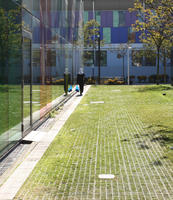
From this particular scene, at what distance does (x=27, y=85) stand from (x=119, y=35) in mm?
49723

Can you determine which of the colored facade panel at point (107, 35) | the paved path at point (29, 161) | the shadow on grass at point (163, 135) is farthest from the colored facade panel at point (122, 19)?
the shadow on grass at point (163, 135)

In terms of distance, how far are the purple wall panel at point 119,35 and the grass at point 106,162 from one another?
4710 cm

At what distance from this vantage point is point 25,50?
9484mm

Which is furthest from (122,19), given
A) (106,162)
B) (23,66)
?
(106,162)

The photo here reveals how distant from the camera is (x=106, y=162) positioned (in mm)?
6938

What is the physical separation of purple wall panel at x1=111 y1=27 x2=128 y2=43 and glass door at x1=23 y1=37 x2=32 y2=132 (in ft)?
160

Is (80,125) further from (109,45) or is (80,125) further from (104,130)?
(109,45)

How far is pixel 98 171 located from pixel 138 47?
50072mm

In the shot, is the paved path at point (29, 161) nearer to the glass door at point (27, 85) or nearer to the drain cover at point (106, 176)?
the glass door at point (27, 85)

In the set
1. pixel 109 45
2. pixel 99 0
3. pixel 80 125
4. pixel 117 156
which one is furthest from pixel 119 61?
pixel 117 156

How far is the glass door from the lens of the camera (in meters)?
9.41

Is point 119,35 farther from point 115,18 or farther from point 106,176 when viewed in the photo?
point 106,176

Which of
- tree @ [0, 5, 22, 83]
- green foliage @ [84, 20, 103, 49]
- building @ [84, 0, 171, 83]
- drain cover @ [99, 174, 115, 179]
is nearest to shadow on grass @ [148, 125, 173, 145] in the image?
drain cover @ [99, 174, 115, 179]

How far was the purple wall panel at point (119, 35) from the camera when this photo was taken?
5803 centimetres
